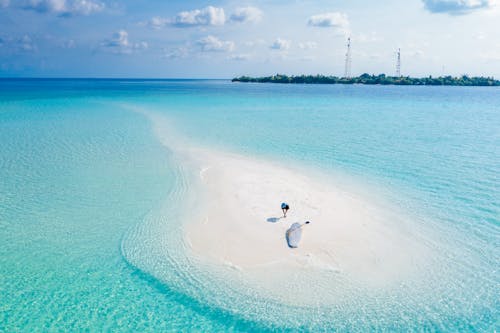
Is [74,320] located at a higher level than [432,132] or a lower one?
lower

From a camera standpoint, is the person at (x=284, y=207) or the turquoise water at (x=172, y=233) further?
the person at (x=284, y=207)

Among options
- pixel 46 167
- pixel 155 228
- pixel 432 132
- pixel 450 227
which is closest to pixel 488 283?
pixel 450 227

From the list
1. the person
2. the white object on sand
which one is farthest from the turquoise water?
the person

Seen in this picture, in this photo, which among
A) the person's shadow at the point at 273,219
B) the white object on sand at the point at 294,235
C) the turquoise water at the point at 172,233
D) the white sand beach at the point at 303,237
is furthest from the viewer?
the person's shadow at the point at 273,219

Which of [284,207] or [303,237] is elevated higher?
[284,207]

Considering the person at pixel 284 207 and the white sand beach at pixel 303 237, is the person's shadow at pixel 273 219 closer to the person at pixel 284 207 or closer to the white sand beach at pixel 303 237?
the white sand beach at pixel 303 237

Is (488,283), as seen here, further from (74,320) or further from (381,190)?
(74,320)

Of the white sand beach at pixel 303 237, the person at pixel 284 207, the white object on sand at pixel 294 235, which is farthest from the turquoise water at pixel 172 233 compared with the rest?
the person at pixel 284 207

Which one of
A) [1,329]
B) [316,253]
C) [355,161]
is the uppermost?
[355,161]

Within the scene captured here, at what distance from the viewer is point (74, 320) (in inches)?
372

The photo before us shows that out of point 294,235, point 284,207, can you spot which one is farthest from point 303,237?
point 284,207

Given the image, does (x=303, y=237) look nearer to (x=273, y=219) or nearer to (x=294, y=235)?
(x=294, y=235)

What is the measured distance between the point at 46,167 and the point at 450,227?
24.1 m

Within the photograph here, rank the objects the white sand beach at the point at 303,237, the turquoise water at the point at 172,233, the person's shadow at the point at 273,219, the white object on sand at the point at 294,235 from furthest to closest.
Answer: the person's shadow at the point at 273,219 < the white object on sand at the point at 294,235 < the white sand beach at the point at 303,237 < the turquoise water at the point at 172,233
